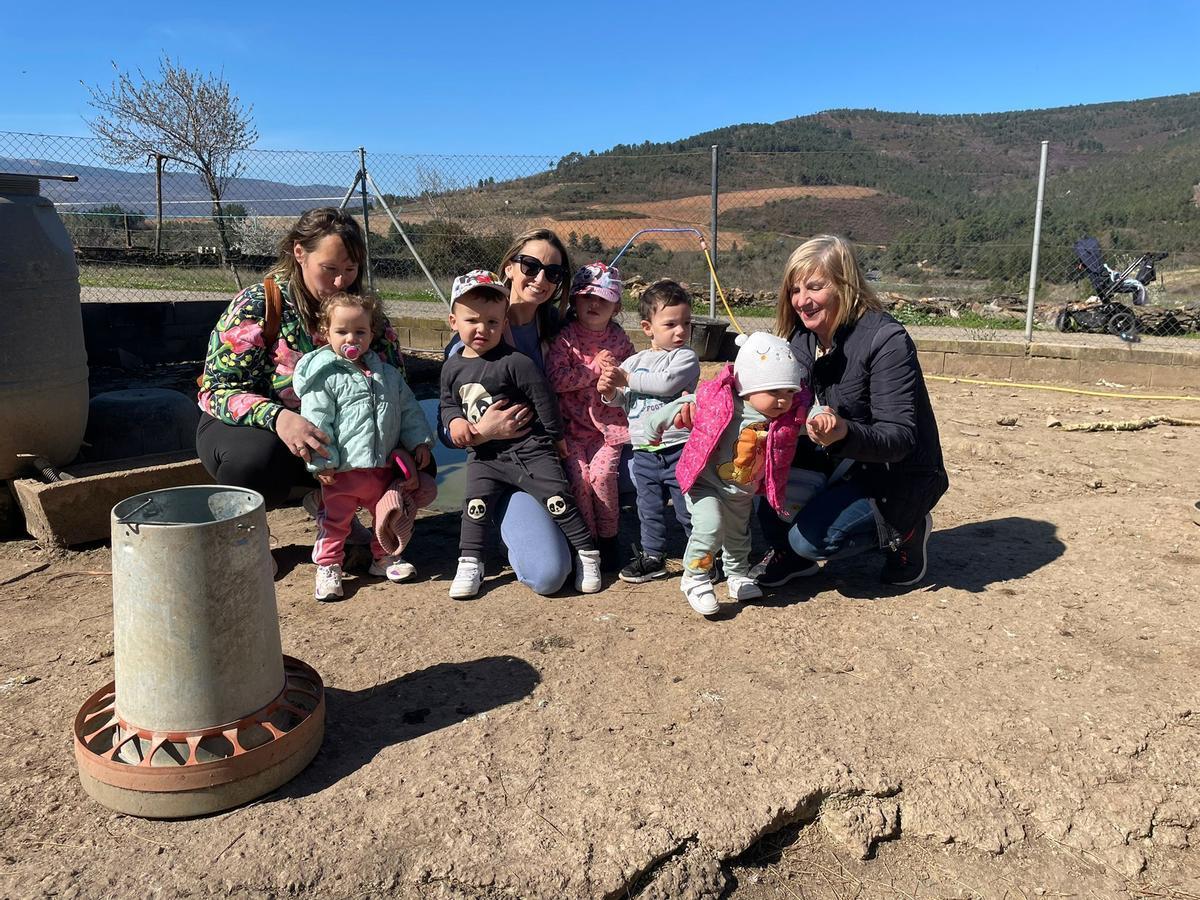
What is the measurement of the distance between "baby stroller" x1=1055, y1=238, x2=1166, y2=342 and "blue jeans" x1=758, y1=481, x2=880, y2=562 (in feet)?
30.1

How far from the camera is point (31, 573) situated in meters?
3.61

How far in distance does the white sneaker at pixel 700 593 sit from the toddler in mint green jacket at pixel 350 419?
109 cm

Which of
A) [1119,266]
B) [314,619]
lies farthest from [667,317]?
[1119,266]

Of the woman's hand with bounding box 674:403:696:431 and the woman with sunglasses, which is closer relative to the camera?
the woman's hand with bounding box 674:403:696:431

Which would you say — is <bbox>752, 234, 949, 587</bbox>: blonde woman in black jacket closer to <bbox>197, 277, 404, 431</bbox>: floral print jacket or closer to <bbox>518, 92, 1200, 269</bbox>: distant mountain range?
<bbox>197, 277, 404, 431</bbox>: floral print jacket

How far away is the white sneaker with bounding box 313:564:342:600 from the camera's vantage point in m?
3.28

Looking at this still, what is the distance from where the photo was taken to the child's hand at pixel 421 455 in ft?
11.2

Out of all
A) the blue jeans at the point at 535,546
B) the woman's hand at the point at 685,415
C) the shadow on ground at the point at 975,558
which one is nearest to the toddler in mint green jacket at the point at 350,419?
the blue jeans at the point at 535,546

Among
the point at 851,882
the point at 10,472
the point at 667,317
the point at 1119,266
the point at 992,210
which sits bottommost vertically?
the point at 851,882

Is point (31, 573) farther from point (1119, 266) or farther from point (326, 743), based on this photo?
point (1119, 266)

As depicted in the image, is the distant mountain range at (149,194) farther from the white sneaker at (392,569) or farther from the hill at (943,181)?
the white sneaker at (392,569)

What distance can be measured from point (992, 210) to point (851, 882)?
85.2ft

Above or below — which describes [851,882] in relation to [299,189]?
below

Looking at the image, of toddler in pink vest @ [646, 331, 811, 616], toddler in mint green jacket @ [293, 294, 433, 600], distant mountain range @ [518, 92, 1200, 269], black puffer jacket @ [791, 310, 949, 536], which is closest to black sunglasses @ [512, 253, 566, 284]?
toddler in mint green jacket @ [293, 294, 433, 600]
